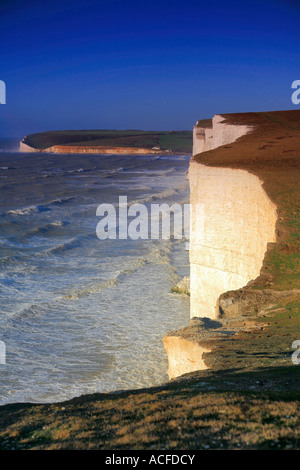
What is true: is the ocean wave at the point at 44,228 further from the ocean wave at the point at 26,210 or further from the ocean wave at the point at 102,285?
the ocean wave at the point at 102,285

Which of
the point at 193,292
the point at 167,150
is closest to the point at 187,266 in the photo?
the point at 193,292

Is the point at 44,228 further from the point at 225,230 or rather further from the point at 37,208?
the point at 225,230

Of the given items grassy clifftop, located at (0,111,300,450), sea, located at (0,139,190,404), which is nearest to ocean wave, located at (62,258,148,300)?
sea, located at (0,139,190,404)

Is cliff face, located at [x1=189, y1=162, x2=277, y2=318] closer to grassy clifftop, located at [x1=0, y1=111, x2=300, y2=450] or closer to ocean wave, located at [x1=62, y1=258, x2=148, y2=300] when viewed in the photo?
grassy clifftop, located at [x1=0, y1=111, x2=300, y2=450]

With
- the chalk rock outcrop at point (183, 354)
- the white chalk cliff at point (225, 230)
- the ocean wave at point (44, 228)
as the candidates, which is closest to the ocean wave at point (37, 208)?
the ocean wave at point (44, 228)

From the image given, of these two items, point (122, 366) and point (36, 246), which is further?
point (36, 246)

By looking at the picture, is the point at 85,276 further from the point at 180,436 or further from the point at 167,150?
the point at 167,150
